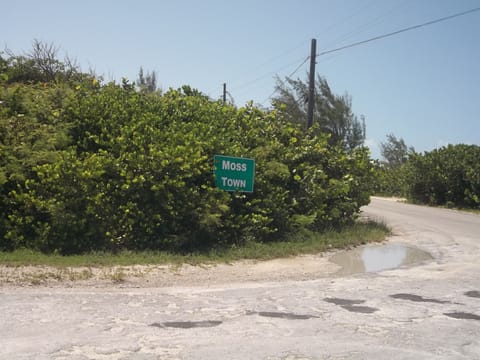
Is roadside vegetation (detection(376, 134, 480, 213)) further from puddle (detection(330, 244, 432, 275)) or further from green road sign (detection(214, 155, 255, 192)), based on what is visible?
green road sign (detection(214, 155, 255, 192))

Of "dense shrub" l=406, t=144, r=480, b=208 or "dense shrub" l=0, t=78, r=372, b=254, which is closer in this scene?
"dense shrub" l=0, t=78, r=372, b=254

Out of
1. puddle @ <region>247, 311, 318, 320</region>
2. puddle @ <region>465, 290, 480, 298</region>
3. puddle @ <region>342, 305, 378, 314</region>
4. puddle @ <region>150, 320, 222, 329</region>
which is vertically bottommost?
puddle @ <region>150, 320, 222, 329</region>

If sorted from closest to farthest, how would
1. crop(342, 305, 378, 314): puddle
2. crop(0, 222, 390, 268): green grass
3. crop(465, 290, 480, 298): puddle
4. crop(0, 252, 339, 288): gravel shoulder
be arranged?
crop(342, 305, 378, 314): puddle → crop(465, 290, 480, 298): puddle → crop(0, 252, 339, 288): gravel shoulder → crop(0, 222, 390, 268): green grass

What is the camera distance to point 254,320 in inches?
264

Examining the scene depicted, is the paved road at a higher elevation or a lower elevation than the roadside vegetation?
lower

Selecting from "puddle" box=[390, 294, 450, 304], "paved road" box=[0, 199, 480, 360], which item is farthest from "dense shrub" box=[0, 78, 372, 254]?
"puddle" box=[390, 294, 450, 304]

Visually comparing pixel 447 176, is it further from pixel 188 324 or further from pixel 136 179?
pixel 188 324

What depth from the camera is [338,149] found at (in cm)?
1719

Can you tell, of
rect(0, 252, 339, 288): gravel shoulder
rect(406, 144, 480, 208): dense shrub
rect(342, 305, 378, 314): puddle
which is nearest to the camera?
rect(342, 305, 378, 314): puddle

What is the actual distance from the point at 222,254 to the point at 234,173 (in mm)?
2072

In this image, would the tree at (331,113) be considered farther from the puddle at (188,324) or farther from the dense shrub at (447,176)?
the puddle at (188,324)

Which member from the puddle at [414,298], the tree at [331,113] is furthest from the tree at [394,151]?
the puddle at [414,298]

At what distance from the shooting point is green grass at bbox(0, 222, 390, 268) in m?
10.0

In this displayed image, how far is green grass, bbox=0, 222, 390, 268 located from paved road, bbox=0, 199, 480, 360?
6.02 feet
